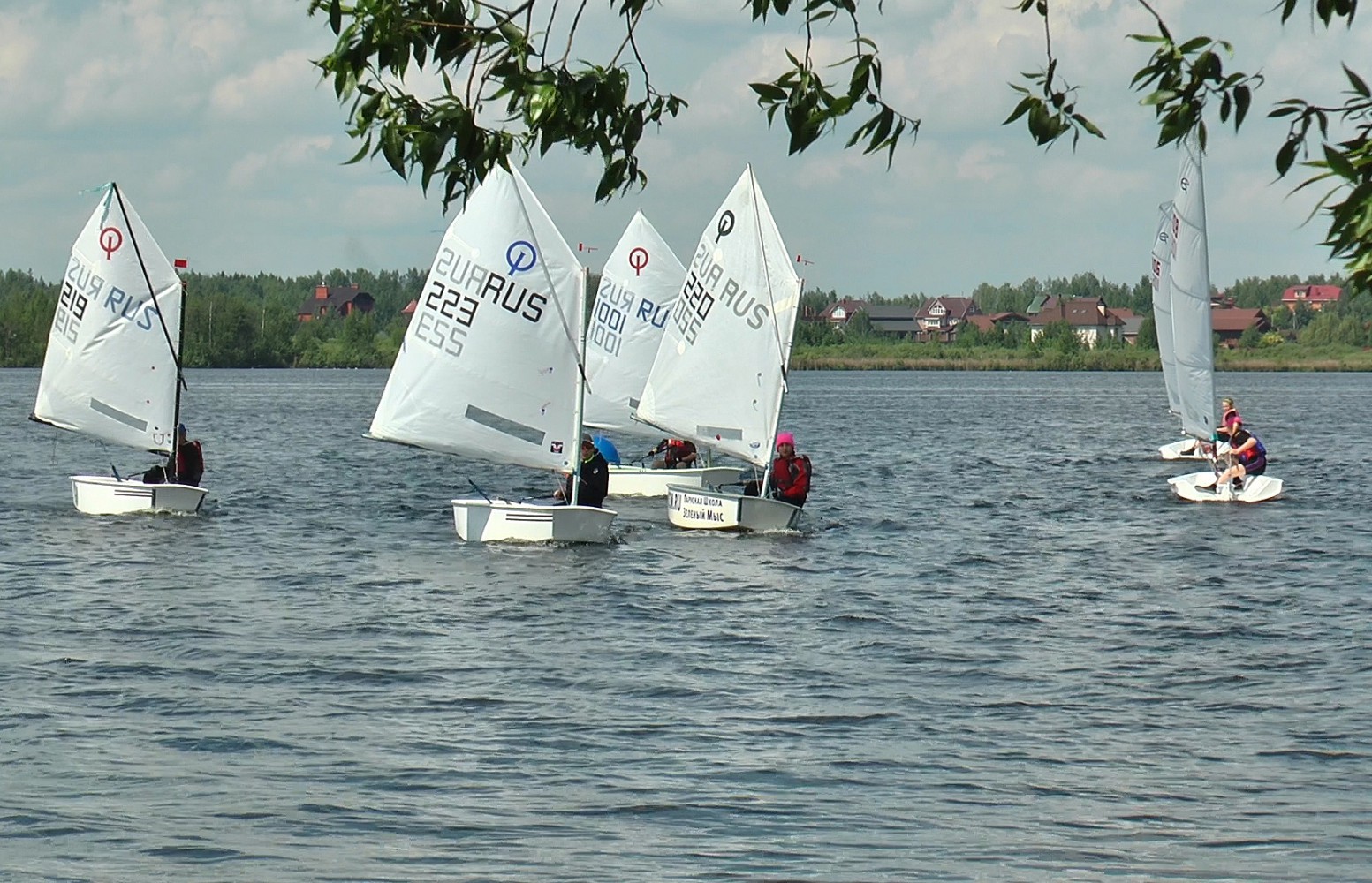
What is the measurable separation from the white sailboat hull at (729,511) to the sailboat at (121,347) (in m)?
9.48

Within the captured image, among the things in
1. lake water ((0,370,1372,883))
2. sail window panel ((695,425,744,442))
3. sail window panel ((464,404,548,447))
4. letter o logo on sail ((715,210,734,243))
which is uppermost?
letter o logo on sail ((715,210,734,243))

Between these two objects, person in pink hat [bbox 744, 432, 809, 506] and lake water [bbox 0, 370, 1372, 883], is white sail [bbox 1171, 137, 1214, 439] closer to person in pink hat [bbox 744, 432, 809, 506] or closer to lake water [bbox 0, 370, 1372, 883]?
lake water [bbox 0, 370, 1372, 883]

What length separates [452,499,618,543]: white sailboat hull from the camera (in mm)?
29641

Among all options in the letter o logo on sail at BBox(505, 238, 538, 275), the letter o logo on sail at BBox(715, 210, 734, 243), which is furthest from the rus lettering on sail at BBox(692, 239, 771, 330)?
the letter o logo on sail at BBox(505, 238, 538, 275)

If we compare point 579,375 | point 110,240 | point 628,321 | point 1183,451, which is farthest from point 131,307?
point 1183,451

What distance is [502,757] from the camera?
622 inches

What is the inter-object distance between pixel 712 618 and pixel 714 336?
10946 mm

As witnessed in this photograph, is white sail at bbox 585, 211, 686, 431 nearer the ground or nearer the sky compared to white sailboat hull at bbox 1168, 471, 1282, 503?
nearer the sky

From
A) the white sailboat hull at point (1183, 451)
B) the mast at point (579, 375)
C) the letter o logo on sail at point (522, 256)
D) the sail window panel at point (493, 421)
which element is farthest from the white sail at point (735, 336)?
the white sailboat hull at point (1183, 451)

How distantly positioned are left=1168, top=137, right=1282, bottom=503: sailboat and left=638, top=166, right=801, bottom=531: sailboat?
15.6 metres

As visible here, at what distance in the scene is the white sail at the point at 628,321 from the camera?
44250 mm

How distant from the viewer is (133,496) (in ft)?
116

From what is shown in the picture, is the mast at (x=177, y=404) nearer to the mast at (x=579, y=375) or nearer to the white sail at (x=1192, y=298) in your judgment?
the mast at (x=579, y=375)

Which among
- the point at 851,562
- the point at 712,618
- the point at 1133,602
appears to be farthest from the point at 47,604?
the point at 1133,602
